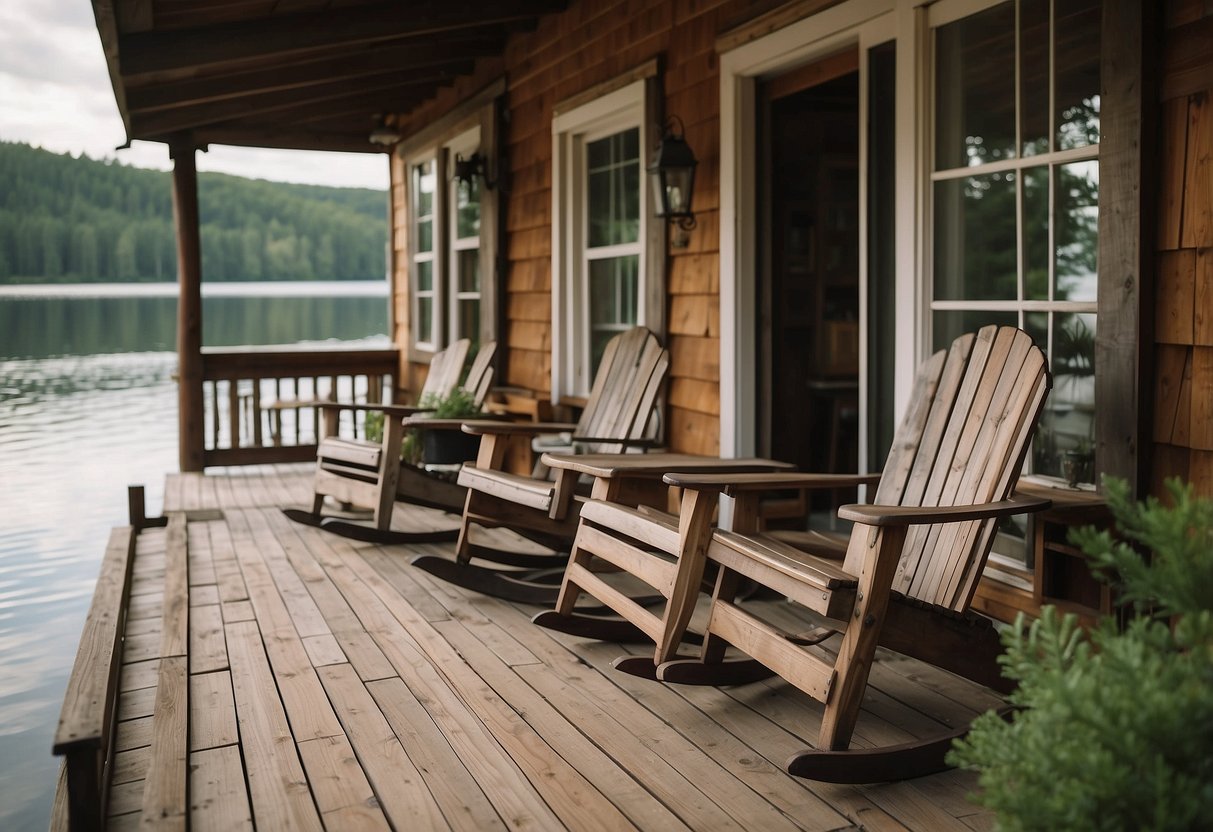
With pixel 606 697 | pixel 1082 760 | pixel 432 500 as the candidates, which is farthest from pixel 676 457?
pixel 1082 760

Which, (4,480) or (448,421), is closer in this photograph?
(448,421)

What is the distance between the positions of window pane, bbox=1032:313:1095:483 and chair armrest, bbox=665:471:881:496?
1.48 ft

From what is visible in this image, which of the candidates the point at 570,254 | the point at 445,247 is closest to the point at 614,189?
the point at 570,254

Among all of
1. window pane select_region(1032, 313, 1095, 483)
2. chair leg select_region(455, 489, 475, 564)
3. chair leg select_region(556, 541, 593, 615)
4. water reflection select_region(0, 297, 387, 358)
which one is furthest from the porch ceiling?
water reflection select_region(0, 297, 387, 358)

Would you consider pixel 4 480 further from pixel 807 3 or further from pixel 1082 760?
pixel 1082 760

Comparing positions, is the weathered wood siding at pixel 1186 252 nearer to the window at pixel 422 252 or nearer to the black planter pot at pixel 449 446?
the black planter pot at pixel 449 446

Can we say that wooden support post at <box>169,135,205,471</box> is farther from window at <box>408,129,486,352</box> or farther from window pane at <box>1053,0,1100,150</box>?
window pane at <box>1053,0,1100,150</box>

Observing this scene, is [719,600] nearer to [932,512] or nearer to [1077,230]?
[932,512]

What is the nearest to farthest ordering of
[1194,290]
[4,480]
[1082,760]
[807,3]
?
[1082,760]
[1194,290]
[807,3]
[4,480]

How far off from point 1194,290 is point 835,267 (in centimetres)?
236

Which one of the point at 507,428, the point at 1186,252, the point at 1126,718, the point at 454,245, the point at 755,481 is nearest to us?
the point at 1126,718

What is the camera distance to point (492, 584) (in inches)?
141

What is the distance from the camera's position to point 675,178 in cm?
419

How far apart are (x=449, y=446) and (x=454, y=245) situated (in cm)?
227
